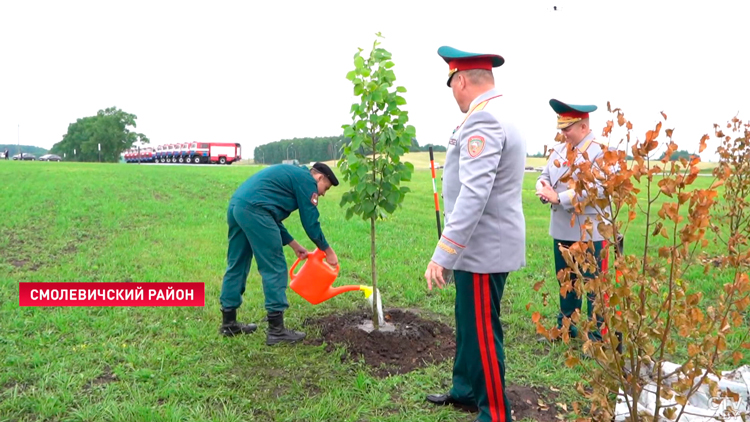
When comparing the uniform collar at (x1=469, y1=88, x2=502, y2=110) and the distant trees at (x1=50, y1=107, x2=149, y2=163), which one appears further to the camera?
the distant trees at (x1=50, y1=107, x2=149, y2=163)

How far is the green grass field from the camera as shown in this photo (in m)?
3.51

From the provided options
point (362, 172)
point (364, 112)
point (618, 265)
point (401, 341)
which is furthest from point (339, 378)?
point (618, 265)

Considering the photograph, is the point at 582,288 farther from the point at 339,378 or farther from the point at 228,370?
the point at 228,370

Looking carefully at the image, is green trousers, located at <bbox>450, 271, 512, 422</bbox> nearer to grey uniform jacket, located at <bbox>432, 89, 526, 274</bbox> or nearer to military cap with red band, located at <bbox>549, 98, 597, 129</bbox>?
grey uniform jacket, located at <bbox>432, 89, 526, 274</bbox>

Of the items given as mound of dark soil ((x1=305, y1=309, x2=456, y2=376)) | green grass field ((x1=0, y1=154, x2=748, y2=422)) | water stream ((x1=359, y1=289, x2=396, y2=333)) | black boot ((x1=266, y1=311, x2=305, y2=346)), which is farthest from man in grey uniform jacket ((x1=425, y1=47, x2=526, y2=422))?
black boot ((x1=266, y1=311, x2=305, y2=346))

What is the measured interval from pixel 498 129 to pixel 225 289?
312cm

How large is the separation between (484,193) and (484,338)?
2.75 ft

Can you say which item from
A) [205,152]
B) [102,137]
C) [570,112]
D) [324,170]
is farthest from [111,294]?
[102,137]

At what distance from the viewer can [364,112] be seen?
176 inches

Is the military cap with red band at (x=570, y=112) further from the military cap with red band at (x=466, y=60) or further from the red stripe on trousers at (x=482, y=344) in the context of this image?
the red stripe on trousers at (x=482, y=344)

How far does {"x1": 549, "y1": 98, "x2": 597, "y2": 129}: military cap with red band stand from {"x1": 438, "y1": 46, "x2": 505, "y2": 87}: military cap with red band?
1243 millimetres

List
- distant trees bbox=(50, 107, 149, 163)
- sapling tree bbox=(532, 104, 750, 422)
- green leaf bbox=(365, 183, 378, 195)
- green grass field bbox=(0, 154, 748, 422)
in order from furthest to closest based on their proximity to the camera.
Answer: distant trees bbox=(50, 107, 149, 163) → green leaf bbox=(365, 183, 378, 195) → green grass field bbox=(0, 154, 748, 422) → sapling tree bbox=(532, 104, 750, 422)

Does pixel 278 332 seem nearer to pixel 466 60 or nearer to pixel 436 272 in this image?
pixel 436 272

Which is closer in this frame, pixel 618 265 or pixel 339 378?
pixel 618 265
